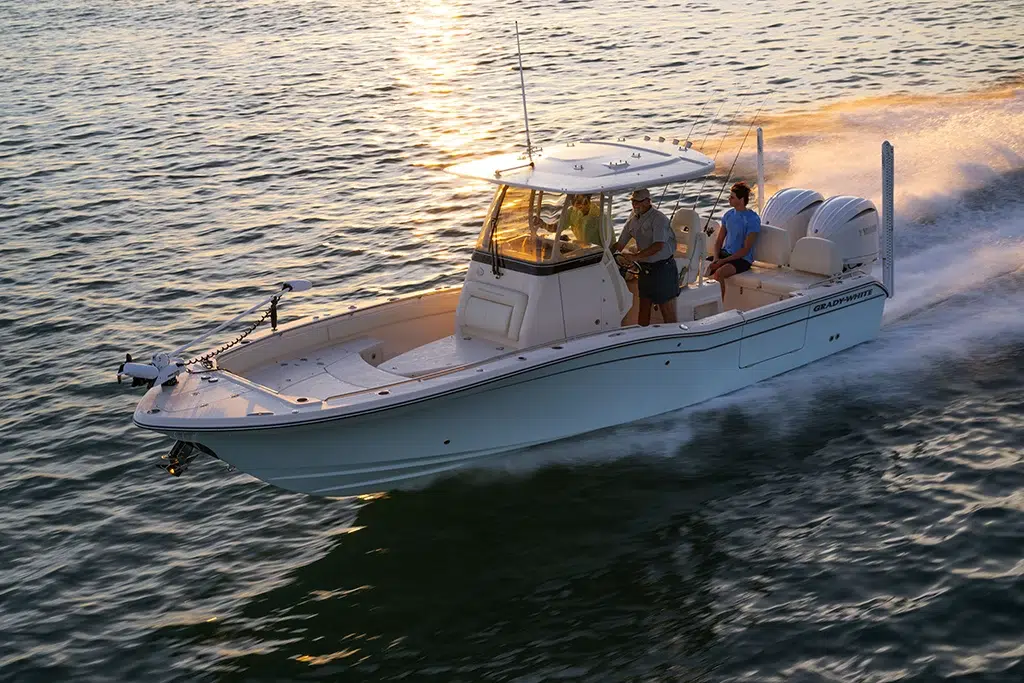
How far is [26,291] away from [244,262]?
9.98 feet

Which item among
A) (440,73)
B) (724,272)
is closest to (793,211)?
(724,272)

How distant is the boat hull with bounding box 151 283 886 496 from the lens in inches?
402

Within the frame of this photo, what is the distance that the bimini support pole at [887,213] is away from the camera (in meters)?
12.9

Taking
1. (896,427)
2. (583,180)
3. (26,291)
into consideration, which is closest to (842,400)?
(896,427)

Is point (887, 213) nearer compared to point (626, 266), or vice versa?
point (626, 266)

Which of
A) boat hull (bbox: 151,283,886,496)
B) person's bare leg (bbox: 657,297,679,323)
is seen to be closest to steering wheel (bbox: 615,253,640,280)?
person's bare leg (bbox: 657,297,679,323)

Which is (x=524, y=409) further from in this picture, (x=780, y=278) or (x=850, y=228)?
(x=850, y=228)

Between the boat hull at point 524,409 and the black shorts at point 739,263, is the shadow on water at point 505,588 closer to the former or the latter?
the boat hull at point 524,409

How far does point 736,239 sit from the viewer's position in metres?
13.5

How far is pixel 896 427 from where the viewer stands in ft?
39.2

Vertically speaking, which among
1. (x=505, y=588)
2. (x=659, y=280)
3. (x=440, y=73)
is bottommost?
(x=505, y=588)

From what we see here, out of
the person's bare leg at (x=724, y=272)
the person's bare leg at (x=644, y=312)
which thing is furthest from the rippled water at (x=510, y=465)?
the person's bare leg at (x=724, y=272)

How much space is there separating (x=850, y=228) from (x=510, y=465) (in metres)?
4.88

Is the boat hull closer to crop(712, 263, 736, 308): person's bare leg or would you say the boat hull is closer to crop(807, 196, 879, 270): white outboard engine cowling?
crop(807, 196, 879, 270): white outboard engine cowling
